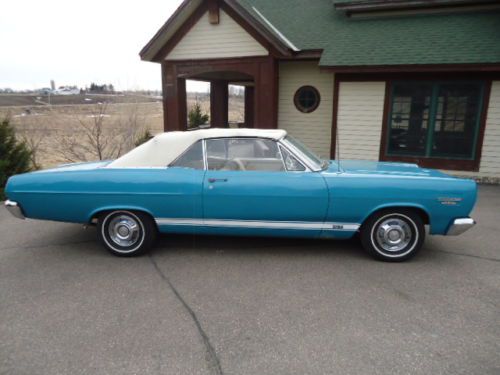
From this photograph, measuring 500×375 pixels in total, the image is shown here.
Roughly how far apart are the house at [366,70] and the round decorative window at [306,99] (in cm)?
3

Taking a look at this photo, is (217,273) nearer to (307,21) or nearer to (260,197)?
(260,197)

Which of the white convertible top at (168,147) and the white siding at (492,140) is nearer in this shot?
the white convertible top at (168,147)

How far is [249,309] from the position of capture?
318cm

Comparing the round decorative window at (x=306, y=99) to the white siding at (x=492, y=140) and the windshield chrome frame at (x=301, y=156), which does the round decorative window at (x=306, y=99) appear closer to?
the white siding at (x=492, y=140)

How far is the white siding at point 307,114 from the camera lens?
33.6 feet

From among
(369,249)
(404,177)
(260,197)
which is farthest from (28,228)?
(404,177)

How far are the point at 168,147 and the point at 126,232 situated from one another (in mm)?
1108

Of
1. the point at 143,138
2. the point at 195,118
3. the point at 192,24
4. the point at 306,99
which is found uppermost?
the point at 192,24

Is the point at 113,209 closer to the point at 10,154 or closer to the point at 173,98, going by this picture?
the point at 10,154

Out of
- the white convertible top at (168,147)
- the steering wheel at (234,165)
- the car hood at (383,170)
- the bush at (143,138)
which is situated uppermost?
the white convertible top at (168,147)

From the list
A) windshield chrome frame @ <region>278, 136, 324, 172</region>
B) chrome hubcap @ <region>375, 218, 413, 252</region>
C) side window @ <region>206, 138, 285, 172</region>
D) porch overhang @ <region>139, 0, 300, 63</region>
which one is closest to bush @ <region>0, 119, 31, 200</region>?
porch overhang @ <region>139, 0, 300, 63</region>

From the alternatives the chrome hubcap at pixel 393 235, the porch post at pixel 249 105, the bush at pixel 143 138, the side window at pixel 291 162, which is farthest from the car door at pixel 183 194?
the porch post at pixel 249 105

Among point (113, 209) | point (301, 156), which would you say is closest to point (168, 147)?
point (113, 209)

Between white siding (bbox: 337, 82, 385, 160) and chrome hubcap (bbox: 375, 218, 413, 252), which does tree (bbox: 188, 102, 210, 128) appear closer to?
white siding (bbox: 337, 82, 385, 160)
